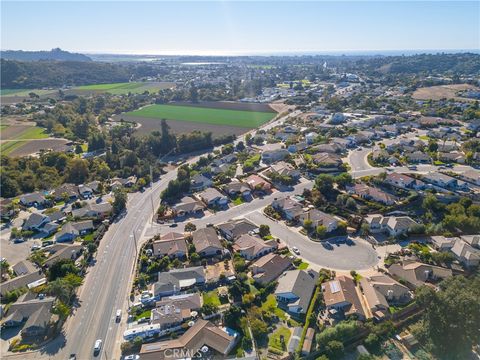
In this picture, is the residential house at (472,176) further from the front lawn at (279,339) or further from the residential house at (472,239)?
the front lawn at (279,339)

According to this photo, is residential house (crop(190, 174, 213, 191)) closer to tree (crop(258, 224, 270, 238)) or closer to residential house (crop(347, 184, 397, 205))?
tree (crop(258, 224, 270, 238))

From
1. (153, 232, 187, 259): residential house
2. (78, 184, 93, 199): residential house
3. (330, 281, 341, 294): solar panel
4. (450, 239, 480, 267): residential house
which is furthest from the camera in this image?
(78, 184, 93, 199): residential house

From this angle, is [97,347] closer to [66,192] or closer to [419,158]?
[66,192]

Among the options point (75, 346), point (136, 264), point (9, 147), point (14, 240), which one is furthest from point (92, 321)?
point (9, 147)

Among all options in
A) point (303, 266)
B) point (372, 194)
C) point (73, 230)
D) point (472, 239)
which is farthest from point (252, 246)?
point (472, 239)

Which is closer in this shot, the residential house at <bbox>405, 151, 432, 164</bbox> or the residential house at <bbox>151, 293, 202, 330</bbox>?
the residential house at <bbox>151, 293, 202, 330</bbox>

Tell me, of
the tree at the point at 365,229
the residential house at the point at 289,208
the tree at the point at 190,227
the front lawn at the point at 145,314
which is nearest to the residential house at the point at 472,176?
the tree at the point at 365,229

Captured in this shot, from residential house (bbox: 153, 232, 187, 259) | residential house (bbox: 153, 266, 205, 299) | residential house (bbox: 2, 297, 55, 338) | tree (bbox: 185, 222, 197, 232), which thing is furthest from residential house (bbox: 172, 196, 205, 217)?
residential house (bbox: 2, 297, 55, 338)

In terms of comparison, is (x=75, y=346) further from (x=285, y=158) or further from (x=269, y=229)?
(x=285, y=158)
